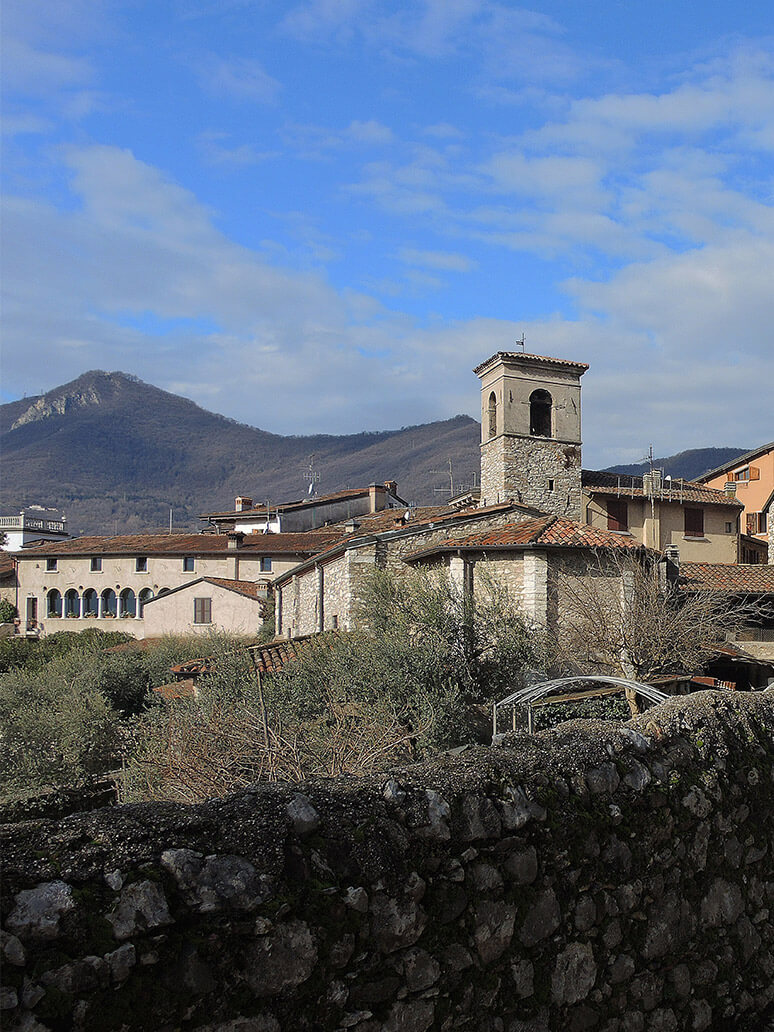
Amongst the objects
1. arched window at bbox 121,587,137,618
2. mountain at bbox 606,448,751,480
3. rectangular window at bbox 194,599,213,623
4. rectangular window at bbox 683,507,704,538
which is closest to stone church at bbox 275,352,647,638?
rectangular window at bbox 194,599,213,623

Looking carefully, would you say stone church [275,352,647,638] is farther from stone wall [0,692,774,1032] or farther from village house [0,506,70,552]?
village house [0,506,70,552]

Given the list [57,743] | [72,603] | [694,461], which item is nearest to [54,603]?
[72,603]

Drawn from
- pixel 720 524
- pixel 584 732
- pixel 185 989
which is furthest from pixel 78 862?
pixel 720 524

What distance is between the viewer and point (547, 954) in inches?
138

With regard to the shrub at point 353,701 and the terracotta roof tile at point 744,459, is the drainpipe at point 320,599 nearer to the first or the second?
the shrub at point 353,701

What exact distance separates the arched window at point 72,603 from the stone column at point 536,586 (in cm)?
3232

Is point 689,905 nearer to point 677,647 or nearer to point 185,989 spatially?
point 185,989

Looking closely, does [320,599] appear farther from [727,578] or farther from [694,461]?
[694,461]

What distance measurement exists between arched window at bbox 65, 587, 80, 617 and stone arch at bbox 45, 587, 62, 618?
18.0 inches

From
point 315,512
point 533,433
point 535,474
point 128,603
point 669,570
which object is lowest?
point 128,603

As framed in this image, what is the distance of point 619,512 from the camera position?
122ft

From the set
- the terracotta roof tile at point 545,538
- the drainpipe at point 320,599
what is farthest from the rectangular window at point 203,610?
the terracotta roof tile at point 545,538

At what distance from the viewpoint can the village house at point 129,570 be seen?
42.2 m

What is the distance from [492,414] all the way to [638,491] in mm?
7999
